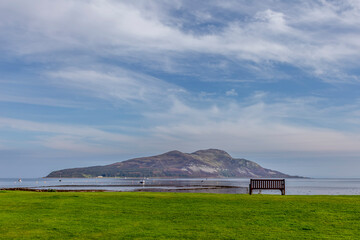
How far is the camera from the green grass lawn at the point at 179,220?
53.2 ft

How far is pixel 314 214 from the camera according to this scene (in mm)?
21656

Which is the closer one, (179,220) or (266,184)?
(179,220)

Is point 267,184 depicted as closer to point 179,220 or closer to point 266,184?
point 266,184

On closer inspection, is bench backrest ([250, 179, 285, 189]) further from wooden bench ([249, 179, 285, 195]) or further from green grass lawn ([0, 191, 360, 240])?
green grass lawn ([0, 191, 360, 240])

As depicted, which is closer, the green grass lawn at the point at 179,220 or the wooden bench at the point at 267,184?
the green grass lawn at the point at 179,220

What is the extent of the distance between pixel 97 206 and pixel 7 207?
640 cm

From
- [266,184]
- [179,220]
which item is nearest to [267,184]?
[266,184]

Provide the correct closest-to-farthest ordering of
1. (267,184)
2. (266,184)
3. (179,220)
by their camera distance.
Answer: (179,220)
(267,184)
(266,184)

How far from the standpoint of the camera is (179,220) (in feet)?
65.6

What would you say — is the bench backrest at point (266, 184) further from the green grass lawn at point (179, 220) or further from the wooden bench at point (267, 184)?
the green grass lawn at point (179, 220)

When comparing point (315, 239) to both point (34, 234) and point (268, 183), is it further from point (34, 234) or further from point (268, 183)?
point (268, 183)

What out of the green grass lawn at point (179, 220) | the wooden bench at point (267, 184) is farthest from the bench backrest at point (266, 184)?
the green grass lawn at point (179, 220)

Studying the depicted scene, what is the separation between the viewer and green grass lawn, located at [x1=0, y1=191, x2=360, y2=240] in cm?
1622

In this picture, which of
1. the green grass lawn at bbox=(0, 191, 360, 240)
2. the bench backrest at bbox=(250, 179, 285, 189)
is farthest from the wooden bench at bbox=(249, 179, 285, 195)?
the green grass lawn at bbox=(0, 191, 360, 240)
